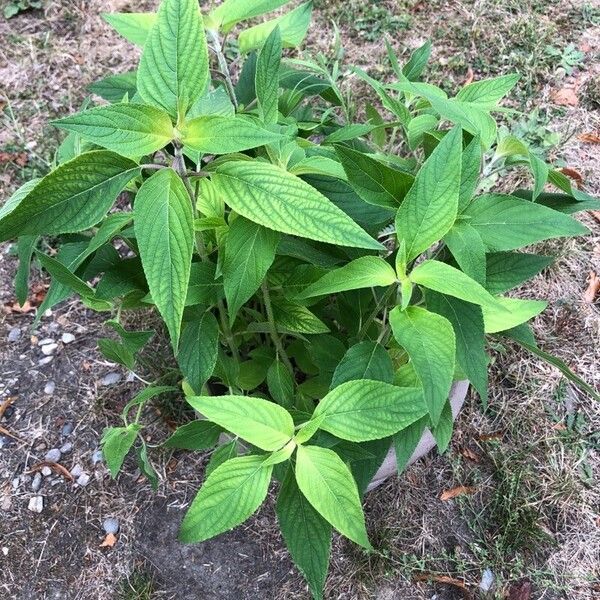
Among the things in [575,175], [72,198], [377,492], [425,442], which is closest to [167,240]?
[72,198]

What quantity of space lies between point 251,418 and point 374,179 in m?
0.43

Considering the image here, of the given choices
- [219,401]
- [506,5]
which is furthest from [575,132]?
[219,401]

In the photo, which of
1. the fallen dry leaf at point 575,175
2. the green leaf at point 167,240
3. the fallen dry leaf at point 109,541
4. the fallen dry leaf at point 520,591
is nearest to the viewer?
the green leaf at point 167,240

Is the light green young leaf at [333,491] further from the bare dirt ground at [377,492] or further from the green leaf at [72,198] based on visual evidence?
the bare dirt ground at [377,492]

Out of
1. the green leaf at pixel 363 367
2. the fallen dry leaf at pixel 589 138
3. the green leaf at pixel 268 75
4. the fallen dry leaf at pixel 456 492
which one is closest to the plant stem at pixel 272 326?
the green leaf at pixel 363 367

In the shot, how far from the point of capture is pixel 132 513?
1.89 metres

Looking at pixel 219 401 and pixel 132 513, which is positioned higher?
pixel 219 401

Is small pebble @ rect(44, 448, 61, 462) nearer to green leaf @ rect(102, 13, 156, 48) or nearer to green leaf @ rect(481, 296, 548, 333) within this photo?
green leaf @ rect(102, 13, 156, 48)

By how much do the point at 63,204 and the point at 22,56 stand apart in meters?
2.41

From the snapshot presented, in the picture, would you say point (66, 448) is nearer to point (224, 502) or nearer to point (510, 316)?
point (224, 502)

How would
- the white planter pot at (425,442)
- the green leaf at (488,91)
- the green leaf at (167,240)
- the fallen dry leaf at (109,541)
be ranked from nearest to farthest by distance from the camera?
the green leaf at (167,240), the green leaf at (488,91), the white planter pot at (425,442), the fallen dry leaf at (109,541)

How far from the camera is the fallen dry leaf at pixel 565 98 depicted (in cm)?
259

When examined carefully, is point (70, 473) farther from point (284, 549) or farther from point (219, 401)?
point (219, 401)

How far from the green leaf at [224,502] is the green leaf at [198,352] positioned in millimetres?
213
